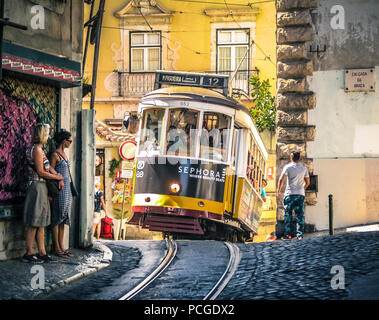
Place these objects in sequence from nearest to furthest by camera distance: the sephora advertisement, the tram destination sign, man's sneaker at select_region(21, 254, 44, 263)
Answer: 1. man's sneaker at select_region(21, 254, 44, 263)
2. the sephora advertisement
3. the tram destination sign

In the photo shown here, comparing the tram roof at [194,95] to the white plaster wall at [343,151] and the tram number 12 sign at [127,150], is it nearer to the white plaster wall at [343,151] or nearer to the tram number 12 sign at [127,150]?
the white plaster wall at [343,151]

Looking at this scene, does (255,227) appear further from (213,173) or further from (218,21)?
(218,21)

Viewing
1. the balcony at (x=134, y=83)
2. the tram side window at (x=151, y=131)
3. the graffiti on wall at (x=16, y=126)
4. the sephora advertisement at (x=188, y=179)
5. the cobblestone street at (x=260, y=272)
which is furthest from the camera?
the balcony at (x=134, y=83)

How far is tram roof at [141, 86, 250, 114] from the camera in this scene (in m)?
15.2

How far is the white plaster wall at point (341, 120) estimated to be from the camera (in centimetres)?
1474

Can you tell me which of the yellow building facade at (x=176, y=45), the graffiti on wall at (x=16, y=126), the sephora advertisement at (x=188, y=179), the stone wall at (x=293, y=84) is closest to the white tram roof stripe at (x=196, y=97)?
the stone wall at (x=293, y=84)

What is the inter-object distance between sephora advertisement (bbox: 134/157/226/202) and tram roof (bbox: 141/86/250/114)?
1268mm

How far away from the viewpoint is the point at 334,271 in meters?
8.96

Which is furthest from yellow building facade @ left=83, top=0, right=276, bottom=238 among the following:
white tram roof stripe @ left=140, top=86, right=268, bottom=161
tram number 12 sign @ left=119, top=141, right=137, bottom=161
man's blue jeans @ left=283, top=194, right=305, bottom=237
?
man's blue jeans @ left=283, top=194, right=305, bottom=237

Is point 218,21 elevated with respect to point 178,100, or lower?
elevated

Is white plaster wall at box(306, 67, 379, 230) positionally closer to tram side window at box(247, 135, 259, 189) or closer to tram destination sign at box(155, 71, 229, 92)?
tram side window at box(247, 135, 259, 189)

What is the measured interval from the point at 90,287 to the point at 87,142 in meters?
3.74

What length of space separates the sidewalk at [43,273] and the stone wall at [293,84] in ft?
17.2
